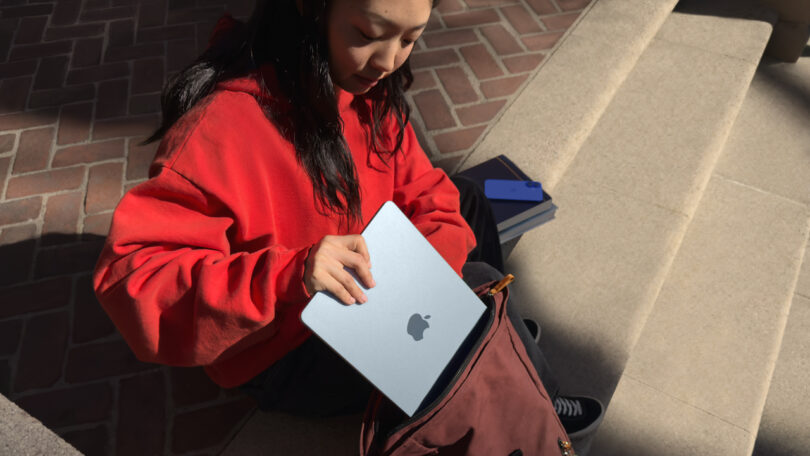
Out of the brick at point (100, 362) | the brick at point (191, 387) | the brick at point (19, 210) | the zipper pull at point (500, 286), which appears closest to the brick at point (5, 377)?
the brick at point (100, 362)

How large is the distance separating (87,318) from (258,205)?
42.1 inches

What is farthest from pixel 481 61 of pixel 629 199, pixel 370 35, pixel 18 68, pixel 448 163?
pixel 18 68

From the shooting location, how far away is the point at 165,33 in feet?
10.5

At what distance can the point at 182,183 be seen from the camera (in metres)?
1.20

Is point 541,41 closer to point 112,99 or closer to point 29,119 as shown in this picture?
point 112,99

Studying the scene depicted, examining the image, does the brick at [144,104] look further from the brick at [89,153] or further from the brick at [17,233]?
the brick at [17,233]

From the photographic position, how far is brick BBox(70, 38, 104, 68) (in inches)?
120

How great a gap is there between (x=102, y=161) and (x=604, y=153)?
7.32ft

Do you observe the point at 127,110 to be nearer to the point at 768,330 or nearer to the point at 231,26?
the point at 231,26

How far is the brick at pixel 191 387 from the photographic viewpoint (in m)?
1.85

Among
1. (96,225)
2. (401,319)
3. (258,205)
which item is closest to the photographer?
(401,319)

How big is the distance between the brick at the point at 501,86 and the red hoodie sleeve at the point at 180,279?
2.00 meters

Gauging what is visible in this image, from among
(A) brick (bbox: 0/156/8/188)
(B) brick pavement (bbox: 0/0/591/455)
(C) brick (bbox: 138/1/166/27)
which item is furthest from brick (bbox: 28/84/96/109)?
(C) brick (bbox: 138/1/166/27)

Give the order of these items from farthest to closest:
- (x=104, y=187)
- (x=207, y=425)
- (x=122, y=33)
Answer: (x=122, y=33) → (x=104, y=187) → (x=207, y=425)
